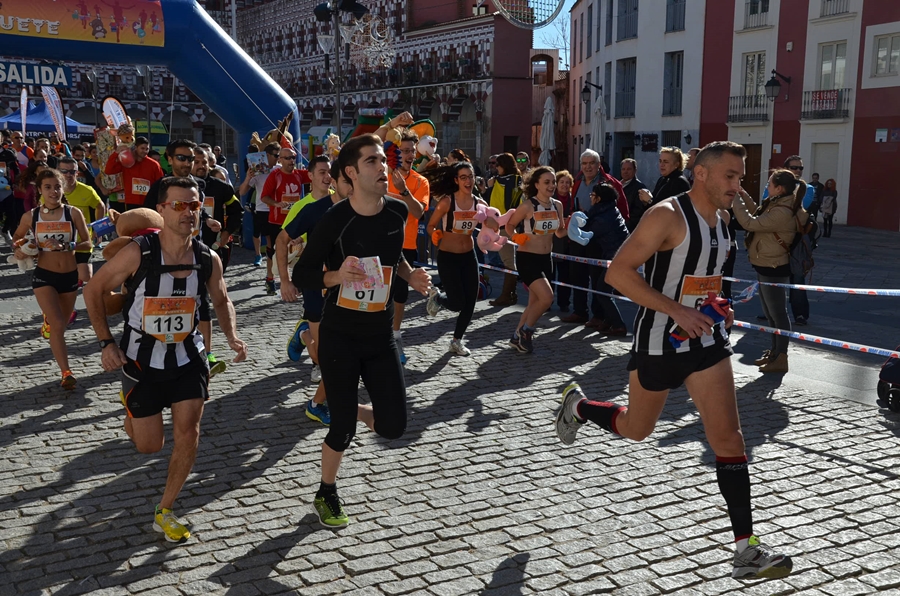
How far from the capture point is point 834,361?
8914 mm

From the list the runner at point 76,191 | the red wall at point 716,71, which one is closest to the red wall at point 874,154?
the red wall at point 716,71

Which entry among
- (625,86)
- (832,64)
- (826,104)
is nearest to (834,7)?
(832,64)

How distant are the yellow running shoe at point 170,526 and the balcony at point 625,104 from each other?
130ft

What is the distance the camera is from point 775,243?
28.2 ft

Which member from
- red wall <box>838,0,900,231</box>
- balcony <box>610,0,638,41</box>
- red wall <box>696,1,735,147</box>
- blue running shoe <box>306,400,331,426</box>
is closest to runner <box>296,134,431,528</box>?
blue running shoe <box>306,400,331,426</box>

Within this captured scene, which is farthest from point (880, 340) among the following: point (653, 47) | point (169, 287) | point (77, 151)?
point (653, 47)

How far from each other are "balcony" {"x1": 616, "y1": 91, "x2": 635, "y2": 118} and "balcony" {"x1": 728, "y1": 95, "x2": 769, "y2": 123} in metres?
7.03

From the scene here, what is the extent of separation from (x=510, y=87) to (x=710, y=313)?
42.6 metres

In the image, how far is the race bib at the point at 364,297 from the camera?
4633 millimetres

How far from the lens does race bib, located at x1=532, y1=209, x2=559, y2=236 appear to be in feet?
30.3

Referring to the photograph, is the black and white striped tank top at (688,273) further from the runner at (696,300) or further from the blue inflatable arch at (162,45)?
the blue inflatable arch at (162,45)

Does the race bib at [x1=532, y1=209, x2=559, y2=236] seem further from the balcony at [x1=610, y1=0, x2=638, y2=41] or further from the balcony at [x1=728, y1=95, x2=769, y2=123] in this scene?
the balcony at [x1=610, y1=0, x2=638, y2=41]

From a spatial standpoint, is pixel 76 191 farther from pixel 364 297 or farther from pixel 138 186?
pixel 364 297

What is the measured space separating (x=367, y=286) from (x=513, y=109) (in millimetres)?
42360
